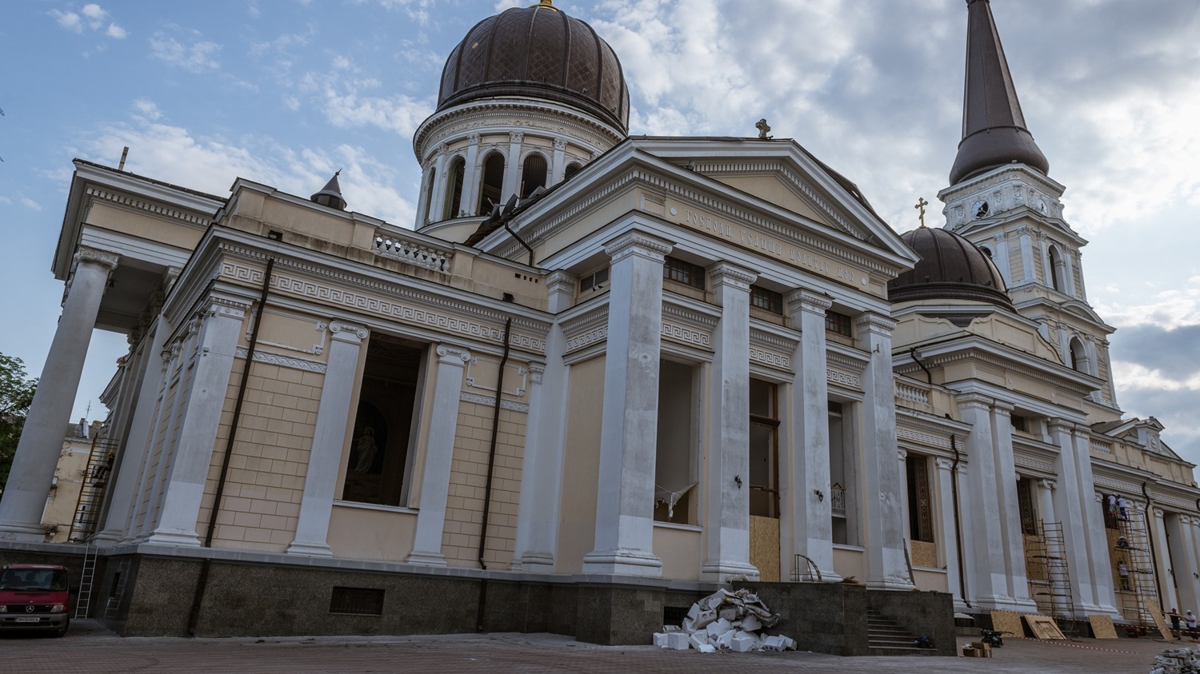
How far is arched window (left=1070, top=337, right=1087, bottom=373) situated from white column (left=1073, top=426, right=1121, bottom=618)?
20942 millimetres

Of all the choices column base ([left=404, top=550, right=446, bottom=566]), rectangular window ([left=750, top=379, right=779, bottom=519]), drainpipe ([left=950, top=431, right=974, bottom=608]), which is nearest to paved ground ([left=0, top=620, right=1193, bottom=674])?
column base ([left=404, top=550, right=446, bottom=566])

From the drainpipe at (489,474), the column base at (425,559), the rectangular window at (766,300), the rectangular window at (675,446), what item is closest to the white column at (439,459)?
the column base at (425,559)

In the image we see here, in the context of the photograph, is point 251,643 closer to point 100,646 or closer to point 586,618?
point 100,646

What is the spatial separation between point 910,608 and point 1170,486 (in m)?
27.7

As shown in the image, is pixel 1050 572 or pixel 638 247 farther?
pixel 1050 572

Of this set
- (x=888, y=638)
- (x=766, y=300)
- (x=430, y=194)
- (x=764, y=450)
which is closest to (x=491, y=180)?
(x=430, y=194)

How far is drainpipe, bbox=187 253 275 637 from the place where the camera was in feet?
43.5

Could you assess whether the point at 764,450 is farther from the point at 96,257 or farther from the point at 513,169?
the point at 96,257

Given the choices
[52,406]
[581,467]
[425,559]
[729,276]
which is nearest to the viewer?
[425,559]

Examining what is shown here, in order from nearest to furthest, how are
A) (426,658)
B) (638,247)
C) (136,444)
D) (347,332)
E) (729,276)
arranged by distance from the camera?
(426,658), (347,332), (638,247), (729,276), (136,444)

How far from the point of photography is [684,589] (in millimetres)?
15805

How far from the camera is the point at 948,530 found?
24.8m

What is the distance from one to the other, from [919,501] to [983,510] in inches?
79.1

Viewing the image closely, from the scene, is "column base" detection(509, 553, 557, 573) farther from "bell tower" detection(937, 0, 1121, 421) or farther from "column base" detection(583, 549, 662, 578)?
"bell tower" detection(937, 0, 1121, 421)
